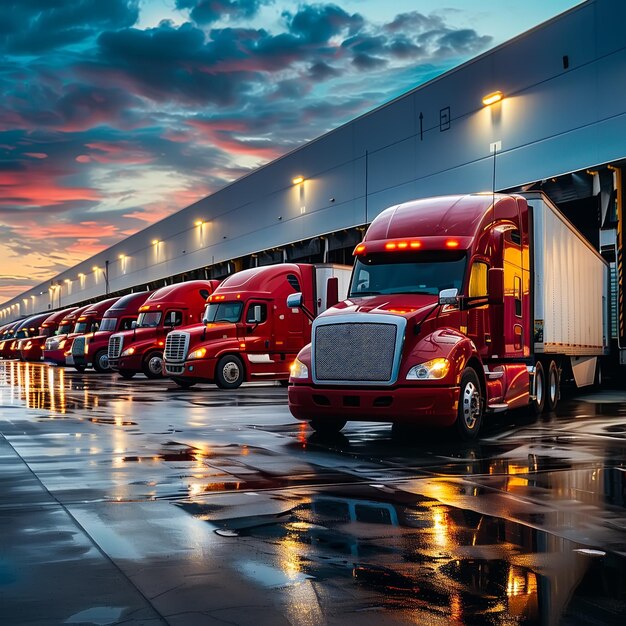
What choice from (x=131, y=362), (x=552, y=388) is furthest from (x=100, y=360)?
(x=552, y=388)

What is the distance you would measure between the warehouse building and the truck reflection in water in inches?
367

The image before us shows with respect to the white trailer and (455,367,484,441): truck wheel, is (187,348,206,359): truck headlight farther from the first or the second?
(455,367,484,441): truck wheel

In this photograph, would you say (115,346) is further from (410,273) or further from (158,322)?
(410,273)

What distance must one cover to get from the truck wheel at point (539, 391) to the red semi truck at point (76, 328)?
88.8ft

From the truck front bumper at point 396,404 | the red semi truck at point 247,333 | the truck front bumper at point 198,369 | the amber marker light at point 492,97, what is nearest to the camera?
the truck front bumper at point 396,404

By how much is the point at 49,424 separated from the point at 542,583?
422 inches

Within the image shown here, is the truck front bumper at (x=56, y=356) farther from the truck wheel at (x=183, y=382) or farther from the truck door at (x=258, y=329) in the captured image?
the truck door at (x=258, y=329)

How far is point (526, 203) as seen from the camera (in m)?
15.7

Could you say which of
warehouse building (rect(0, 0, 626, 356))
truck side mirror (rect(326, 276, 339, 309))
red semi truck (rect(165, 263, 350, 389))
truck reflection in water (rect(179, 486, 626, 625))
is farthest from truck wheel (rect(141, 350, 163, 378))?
truck reflection in water (rect(179, 486, 626, 625))

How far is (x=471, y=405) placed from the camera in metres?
12.4

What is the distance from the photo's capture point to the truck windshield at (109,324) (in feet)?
123

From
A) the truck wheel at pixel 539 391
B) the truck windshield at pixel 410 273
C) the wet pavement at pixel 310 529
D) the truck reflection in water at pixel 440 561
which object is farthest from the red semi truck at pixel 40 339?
the truck reflection in water at pixel 440 561

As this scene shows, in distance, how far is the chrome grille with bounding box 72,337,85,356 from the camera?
38.9 metres

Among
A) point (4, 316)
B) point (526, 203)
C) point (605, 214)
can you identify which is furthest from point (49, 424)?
point (4, 316)
